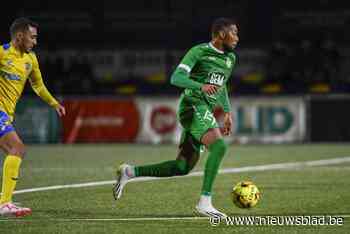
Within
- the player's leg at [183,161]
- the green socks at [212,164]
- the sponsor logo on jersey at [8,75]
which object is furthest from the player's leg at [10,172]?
the green socks at [212,164]

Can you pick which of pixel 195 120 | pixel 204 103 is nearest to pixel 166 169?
pixel 195 120

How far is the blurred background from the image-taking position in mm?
23875

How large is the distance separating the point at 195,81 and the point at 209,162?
0.88 metres

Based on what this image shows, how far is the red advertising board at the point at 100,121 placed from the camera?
2408 cm

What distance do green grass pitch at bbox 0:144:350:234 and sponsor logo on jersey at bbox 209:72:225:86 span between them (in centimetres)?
142

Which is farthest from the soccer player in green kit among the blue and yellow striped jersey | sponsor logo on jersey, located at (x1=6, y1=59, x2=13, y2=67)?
sponsor logo on jersey, located at (x1=6, y1=59, x2=13, y2=67)

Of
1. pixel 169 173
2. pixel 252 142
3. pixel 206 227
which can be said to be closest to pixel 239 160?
pixel 252 142

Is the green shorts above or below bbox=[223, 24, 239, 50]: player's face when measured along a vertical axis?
below

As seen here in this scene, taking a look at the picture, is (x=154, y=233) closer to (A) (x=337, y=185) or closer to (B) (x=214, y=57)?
(B) (x=214, y=57)

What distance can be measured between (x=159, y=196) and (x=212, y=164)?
87.7 inches

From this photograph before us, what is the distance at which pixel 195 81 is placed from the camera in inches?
392

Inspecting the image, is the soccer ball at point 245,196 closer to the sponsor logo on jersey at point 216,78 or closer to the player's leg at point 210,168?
the player's leg at point 210,168

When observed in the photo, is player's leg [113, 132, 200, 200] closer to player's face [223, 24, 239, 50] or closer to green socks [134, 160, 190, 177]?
green socks [134, 160, 190, 177]

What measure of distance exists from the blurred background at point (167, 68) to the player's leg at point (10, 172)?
1333 cm
